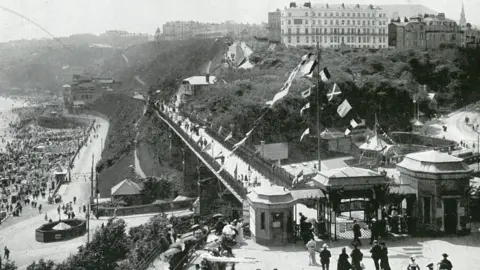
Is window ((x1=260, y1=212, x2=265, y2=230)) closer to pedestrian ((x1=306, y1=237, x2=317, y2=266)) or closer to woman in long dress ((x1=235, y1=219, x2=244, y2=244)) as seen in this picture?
woman in long dress ((x1=235, y1=219, x2=244, y2=244))

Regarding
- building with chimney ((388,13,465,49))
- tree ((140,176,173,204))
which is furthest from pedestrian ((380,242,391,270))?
building with chimney ((388,13,465,49))

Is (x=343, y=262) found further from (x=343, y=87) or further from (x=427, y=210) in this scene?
(x=343, y=87)

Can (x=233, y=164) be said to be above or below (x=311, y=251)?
above

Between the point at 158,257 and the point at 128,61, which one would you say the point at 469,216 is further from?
the point at 128,61

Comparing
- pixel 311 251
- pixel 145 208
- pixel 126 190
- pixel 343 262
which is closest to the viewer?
pixel 343 262

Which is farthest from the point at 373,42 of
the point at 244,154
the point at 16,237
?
the point at 16,237

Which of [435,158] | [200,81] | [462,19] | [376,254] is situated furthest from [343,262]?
[462,19]
